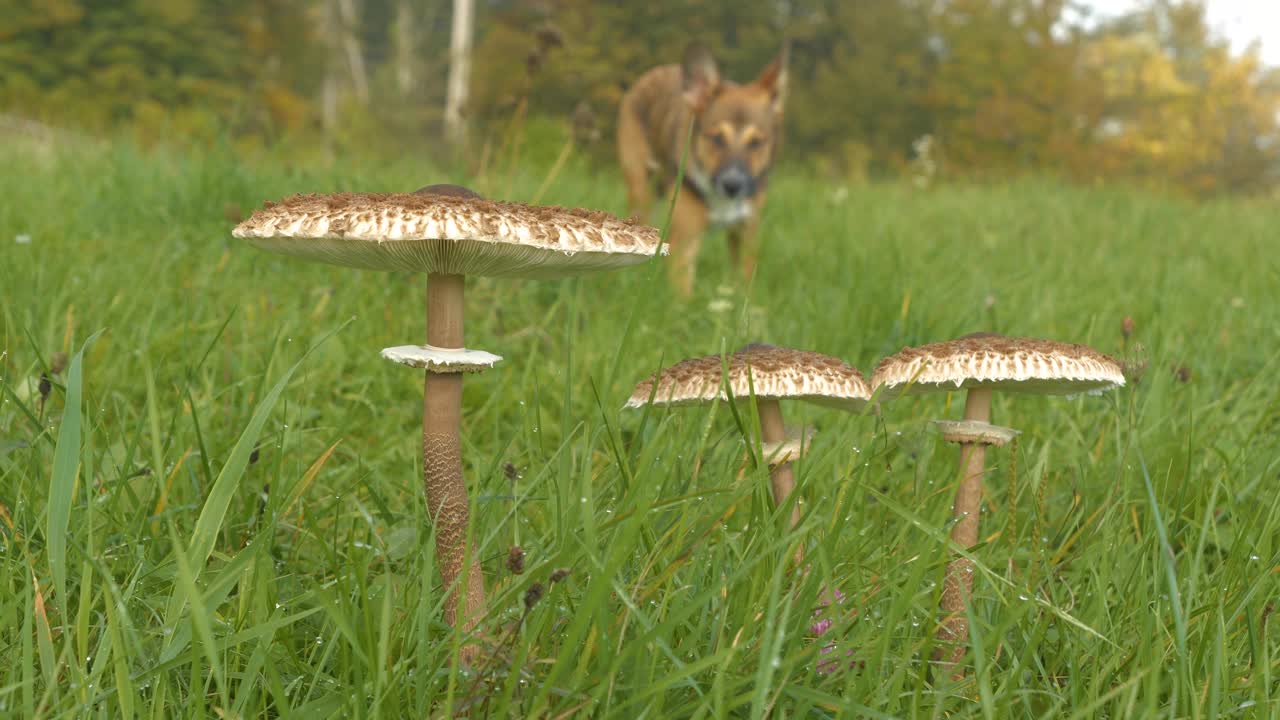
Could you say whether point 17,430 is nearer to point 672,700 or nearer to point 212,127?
point 672,700

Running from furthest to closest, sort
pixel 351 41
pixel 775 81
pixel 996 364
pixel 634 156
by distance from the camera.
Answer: pixel 351 41, pixel 634 156, pixel 775 81, pixel 996 364

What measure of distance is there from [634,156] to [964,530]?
714 centimetres

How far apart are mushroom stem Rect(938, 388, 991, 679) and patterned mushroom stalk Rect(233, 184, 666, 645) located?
2.96ft

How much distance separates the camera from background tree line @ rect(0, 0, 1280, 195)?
86.4 feet

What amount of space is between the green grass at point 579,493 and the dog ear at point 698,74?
1476 millimetres

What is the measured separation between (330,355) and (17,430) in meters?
1.19

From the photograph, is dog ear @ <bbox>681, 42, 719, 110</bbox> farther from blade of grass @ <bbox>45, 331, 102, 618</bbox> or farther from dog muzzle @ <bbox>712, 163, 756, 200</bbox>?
blade of grass @ <bbox>45, 331, 102, 618</bbox>

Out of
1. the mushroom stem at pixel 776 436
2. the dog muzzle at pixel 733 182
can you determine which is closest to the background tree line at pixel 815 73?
the dog muzzle at pixel 733 182

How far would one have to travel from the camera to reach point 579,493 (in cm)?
225

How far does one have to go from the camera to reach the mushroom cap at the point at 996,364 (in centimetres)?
191

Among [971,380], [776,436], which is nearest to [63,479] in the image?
[776,436]

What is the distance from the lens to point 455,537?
1995 mm

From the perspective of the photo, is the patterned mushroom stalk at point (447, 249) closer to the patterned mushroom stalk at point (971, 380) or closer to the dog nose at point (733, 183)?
the patterned mushroom stalk at point (971, 380)

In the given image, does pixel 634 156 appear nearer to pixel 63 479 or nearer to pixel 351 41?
pixel 63 479
